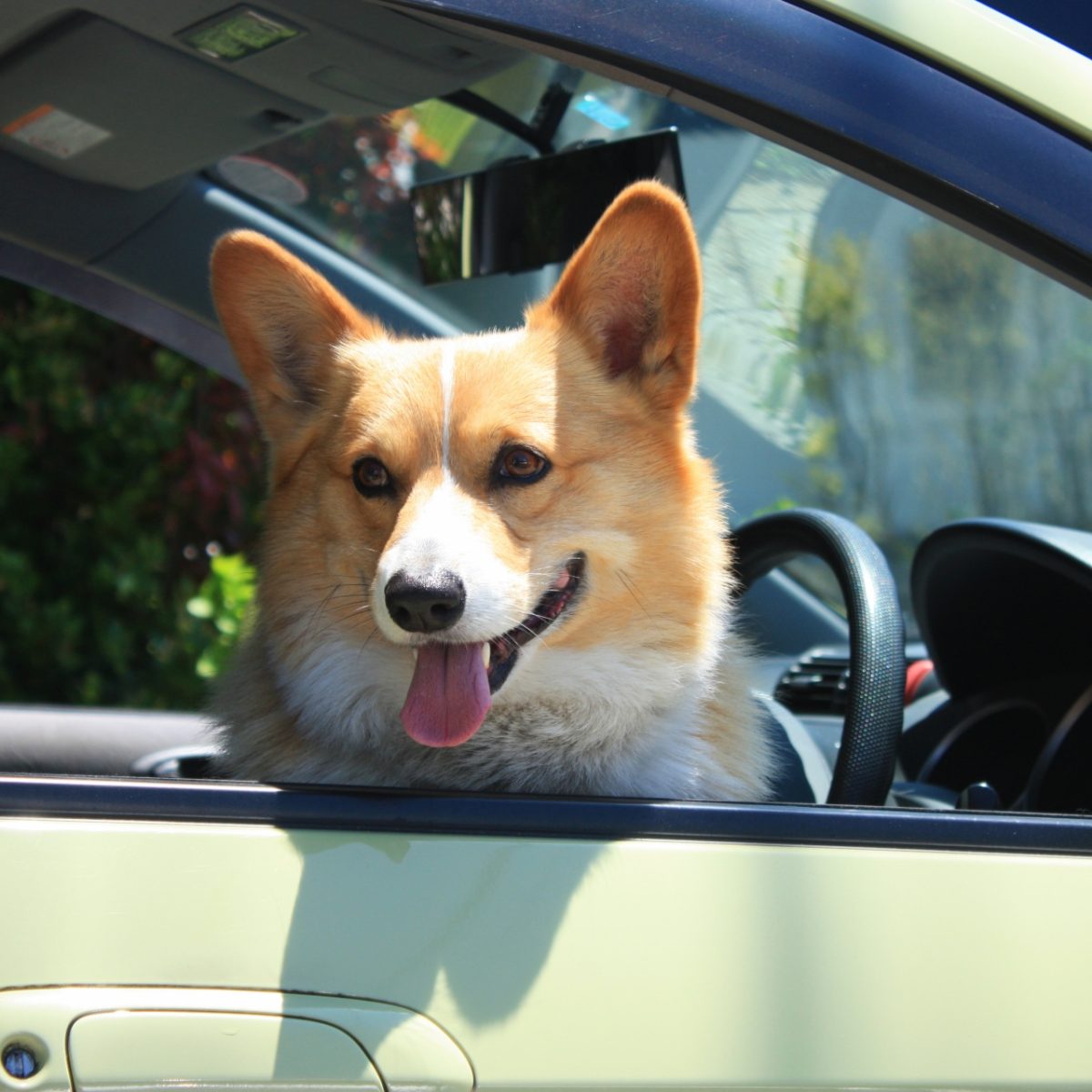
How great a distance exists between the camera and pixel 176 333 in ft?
9.06

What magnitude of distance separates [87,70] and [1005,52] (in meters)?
1.40

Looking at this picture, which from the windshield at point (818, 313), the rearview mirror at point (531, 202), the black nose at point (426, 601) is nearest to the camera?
the black nose at point (426, 601)

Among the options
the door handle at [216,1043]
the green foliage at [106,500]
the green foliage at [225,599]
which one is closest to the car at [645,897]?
the door handle at [216,1043]

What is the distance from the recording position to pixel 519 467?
6.36ft

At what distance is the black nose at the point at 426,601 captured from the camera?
1660mm

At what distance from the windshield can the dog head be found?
368 millimetres

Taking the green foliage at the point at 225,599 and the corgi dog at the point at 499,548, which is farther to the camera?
the green foliage at the point at 225,599

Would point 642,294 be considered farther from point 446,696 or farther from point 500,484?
point 446,696

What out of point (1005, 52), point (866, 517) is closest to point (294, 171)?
point (1005, 52)

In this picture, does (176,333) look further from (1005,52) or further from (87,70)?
(1005,52)

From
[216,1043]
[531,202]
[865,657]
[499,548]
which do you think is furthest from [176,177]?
[216,1043]

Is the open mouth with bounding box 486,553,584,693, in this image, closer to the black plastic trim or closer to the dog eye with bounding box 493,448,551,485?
the dog eye with bounding box 493,448,551,485

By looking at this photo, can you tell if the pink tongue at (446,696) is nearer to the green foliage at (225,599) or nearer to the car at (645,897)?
the car at (645,897)

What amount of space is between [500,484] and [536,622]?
0.71 ft
